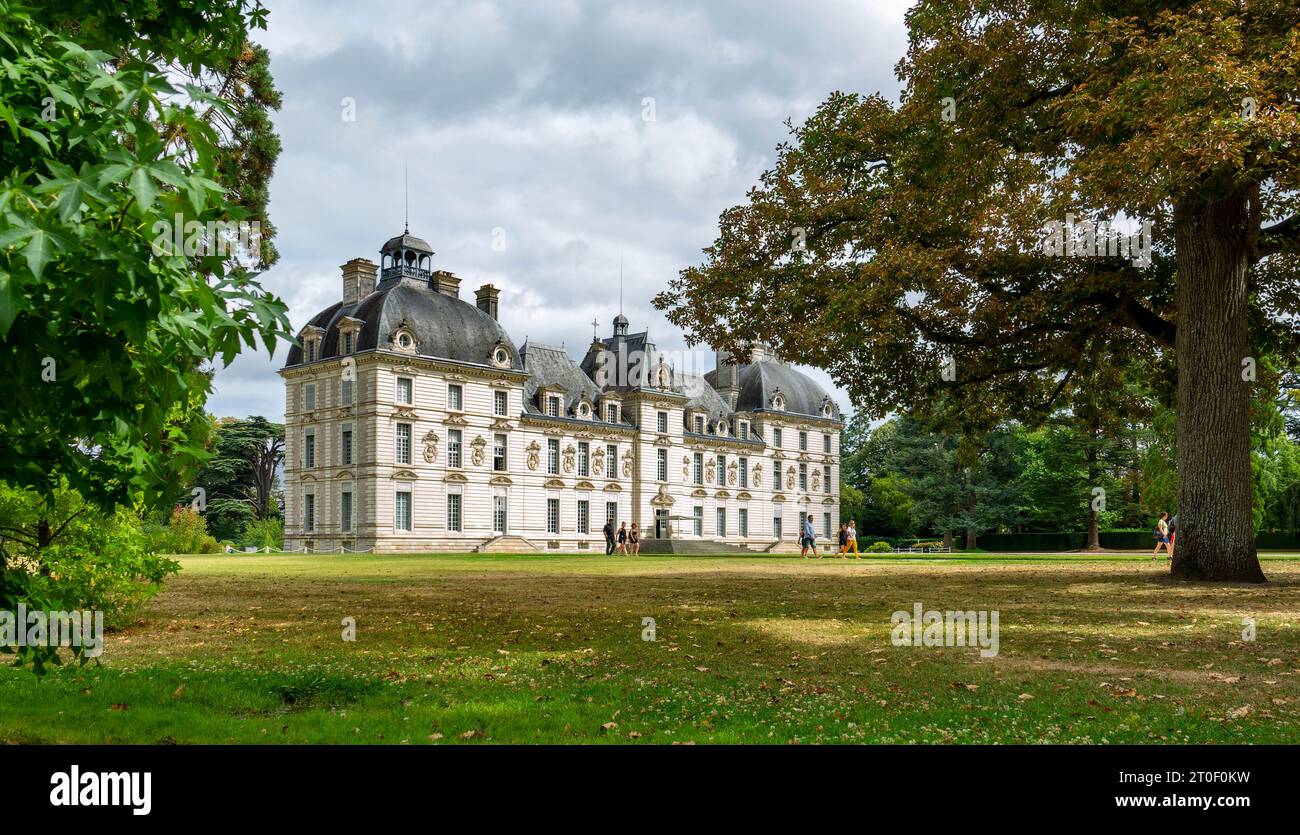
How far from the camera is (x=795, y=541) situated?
84.6 meters

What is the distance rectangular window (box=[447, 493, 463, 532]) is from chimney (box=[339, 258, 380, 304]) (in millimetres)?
13880

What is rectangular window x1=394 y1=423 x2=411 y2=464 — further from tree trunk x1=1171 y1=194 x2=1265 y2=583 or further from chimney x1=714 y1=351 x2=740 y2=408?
tree trunk x1=1171 y1=194 x2=1265 y2=583

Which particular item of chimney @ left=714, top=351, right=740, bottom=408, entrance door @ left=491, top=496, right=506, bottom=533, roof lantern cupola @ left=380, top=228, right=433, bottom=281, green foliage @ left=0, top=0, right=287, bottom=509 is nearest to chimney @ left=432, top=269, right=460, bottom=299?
roof lantern cupola @ left=380, top=228, right=433, bottom=281

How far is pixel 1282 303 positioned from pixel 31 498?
940 inches

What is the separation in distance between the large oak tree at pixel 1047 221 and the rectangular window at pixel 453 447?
4057cm

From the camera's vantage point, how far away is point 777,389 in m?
85.8

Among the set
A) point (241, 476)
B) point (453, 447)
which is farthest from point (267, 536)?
point (241, 476)

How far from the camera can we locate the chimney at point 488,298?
68.8 metres

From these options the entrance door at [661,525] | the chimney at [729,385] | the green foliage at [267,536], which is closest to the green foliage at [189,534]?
the green foliage at [267,536]

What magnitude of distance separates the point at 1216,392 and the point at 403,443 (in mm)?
49057

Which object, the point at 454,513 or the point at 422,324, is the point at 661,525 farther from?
the point at 422,324

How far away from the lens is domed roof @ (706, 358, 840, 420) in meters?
85.6
